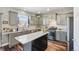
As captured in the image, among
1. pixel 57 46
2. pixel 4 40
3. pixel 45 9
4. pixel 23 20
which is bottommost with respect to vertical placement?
pixel 57 46

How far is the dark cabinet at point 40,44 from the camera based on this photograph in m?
1.70

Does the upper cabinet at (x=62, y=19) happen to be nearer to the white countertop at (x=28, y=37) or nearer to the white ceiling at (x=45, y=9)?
the white ceiling at (x=45, y=9)

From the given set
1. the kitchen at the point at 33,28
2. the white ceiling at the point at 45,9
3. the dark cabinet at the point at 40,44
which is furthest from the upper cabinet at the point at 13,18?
the dark cabinet at the point at 40,44

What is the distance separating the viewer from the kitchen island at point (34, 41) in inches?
66.2

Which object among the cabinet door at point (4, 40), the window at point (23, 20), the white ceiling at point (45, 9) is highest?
the white ceiling at point (45, 9)

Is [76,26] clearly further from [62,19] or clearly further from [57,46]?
[57,46]

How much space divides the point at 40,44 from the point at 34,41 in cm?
12

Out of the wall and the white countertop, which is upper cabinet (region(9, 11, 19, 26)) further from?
the wall

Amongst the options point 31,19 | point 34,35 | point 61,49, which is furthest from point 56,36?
point 31,19

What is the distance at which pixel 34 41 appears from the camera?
1750mm

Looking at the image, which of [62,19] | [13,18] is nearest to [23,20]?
[13,18]

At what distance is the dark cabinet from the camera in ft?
5.57

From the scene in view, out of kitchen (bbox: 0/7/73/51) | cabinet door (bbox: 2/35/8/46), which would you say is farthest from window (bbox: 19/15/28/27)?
cabinet door (bbox: 2/35/8/46)

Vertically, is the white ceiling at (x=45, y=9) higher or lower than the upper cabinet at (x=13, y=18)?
higher
